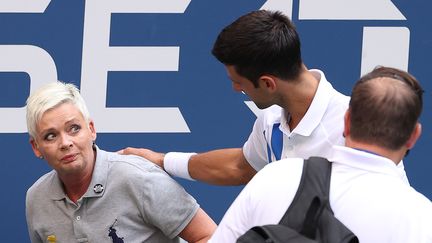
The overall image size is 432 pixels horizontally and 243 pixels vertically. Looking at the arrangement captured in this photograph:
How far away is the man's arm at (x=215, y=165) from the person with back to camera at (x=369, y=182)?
115 cm

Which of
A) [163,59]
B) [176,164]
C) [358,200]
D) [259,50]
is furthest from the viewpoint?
[163,59]

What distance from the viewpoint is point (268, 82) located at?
2789 millimetres

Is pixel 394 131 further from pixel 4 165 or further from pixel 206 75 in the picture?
pixel 4 165

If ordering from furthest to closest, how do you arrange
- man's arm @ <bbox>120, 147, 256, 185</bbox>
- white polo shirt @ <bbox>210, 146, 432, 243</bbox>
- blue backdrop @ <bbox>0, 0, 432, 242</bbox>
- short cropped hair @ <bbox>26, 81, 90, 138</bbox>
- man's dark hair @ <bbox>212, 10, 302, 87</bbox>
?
blue backdrop @ <bbox>0, 0, 432, 242</bbox>
man's arm @ <bbox>120, 147, 256, 185</bbox>
short cropped hair @ <bbox>26, 81, 90, 138</bbox>
man's dark hair @ <bbox>212, 10, 302, 87</bbox>
white polo shirt @ <bbox>210, 146, 432, 243</bbox>

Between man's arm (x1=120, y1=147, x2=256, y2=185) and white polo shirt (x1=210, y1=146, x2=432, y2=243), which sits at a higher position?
white polo shirt (x1=210, y1=146, x2=432, y2=243)

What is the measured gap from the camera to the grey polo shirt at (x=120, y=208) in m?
3.04

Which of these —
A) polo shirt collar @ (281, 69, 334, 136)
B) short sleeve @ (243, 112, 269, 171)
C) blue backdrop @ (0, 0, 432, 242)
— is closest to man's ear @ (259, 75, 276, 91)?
polo shirt collar @ (281, 69, 334, 136)

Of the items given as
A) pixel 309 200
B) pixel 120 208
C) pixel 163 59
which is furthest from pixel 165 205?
pixel 309 200

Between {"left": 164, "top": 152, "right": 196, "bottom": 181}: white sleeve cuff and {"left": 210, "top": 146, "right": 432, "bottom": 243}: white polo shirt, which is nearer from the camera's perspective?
{"left": 210, "top": 146, "right": 432, "bottom": 243}: white polo shirt

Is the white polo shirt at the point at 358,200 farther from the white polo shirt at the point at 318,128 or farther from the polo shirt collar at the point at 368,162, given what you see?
the white polo shirt at the point at 318,128

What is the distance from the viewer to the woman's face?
120 inches

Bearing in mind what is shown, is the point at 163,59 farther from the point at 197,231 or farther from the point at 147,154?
the point at 197,231

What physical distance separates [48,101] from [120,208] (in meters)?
0.40

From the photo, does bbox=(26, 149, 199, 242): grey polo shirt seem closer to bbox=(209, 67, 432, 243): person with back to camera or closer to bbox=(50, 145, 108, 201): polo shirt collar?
bbox=(50, 145, 108, 201): polo shirt collar
